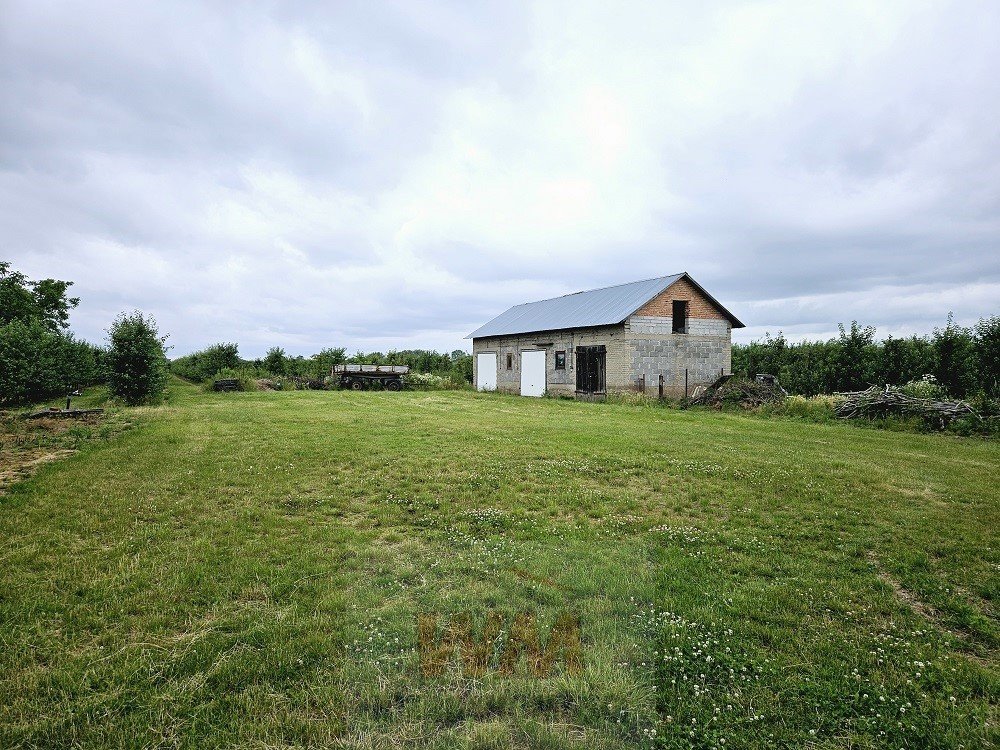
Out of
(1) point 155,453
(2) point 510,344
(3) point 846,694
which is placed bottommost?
(3) point 846,694

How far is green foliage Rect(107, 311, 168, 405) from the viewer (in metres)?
22.5

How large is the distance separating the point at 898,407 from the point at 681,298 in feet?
40.4

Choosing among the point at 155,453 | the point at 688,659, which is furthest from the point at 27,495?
the point at 688,659

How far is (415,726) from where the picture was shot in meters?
3.47

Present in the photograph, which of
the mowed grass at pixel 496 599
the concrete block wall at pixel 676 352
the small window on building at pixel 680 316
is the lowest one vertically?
the mowed grass at pixel 496 599

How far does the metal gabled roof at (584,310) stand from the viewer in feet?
93.9

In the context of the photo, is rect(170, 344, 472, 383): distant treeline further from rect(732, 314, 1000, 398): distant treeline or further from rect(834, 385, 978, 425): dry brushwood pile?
rect(834, 385, 978, 425): dry brushwood pile

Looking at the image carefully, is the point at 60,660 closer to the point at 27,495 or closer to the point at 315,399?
the point at 27,495

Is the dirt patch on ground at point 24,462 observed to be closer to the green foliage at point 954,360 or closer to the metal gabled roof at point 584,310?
the metal gabled roof at point 584,310

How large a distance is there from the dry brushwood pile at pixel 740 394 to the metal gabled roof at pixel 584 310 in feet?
18.6

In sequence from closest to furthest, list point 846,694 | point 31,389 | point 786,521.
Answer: point 846,694
point 786,521
point 31,389

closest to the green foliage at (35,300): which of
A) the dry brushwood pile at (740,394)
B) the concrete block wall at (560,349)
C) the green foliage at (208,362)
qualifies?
the green foliage at (208,362)

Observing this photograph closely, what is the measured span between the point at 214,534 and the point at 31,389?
24.7 metres

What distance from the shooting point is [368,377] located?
35312 millimetres
